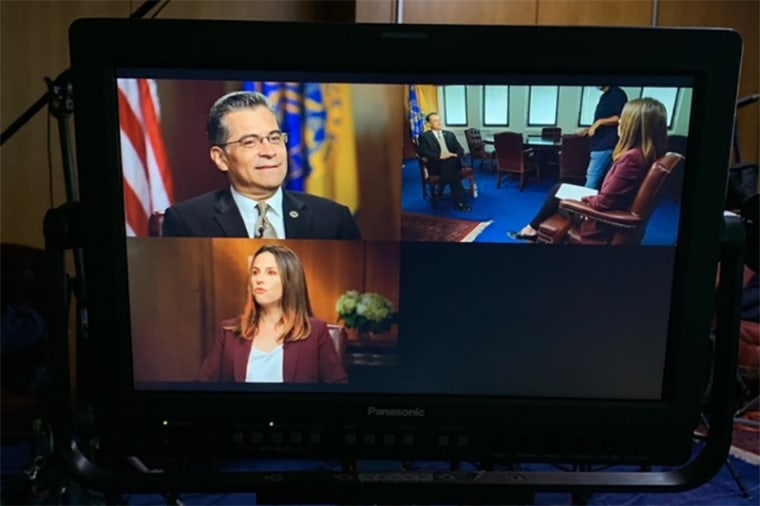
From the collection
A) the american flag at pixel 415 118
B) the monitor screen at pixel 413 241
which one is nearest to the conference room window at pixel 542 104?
the monitor screen at pixel 413 241

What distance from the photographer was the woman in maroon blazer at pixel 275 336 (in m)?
0.64

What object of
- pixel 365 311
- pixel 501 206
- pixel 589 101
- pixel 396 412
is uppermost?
pixel 589 101

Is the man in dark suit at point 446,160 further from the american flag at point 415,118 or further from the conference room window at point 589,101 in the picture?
the conference room window at point 589,101

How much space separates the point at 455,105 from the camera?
622 mm

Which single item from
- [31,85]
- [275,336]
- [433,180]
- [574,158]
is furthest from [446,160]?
[31,85]

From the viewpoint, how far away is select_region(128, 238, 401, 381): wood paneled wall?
64 cm

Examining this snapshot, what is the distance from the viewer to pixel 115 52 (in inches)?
23.4

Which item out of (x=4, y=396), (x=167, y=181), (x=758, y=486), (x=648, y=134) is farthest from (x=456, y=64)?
(x=758, y=486)

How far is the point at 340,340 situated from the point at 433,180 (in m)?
0.18

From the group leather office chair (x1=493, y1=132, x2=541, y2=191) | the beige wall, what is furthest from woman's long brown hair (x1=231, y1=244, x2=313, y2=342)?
the beige wall

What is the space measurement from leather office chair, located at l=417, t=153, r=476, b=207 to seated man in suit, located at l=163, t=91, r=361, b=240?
0.26 ft

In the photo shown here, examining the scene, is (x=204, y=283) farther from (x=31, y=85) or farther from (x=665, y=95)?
(x=31, y=85)

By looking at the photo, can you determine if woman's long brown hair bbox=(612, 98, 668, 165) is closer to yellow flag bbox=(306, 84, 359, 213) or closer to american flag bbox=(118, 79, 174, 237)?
yellow flag bbox=(306, 84, 359, 213)

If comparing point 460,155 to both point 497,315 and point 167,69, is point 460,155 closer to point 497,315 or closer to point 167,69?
point 497,315
